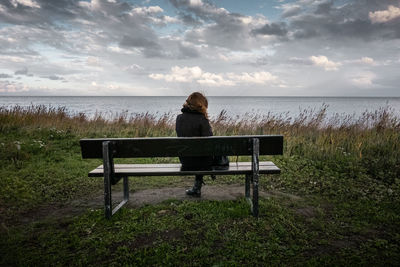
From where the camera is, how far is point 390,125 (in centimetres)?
764

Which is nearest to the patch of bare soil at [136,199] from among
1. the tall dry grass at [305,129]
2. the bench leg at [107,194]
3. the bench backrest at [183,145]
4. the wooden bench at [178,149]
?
the bench leg at [107,194]

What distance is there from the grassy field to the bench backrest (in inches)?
30.8

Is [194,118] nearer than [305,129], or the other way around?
[194,118]

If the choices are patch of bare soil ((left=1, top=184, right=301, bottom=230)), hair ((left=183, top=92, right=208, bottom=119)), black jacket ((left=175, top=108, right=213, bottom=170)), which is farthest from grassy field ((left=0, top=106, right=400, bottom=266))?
hair ((left=183, top=92, right=208, bottom=119))

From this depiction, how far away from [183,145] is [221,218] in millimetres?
979

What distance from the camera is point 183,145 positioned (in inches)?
112

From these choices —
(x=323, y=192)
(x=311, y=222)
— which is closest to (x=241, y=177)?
(x=323, y=192)

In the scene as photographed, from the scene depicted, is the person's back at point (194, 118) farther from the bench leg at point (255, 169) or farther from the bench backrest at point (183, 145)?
the bench leg at point (255, 169)

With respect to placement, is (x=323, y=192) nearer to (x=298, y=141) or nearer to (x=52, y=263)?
(x=298, y=141)

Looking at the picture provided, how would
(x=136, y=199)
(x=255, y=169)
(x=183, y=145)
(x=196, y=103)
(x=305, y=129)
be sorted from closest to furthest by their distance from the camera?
(x=183, y=145) < (x=255, y=169) < (x=196, y=103) < (x=136, y=199) < (x=305, y=129)

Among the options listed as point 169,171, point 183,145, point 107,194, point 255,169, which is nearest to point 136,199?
point 107,194

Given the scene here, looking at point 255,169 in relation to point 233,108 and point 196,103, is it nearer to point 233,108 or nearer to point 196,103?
point 196,103

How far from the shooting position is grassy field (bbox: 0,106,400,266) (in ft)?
7.82

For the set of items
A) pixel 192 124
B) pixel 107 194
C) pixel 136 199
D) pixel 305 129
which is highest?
pixel 192 124
